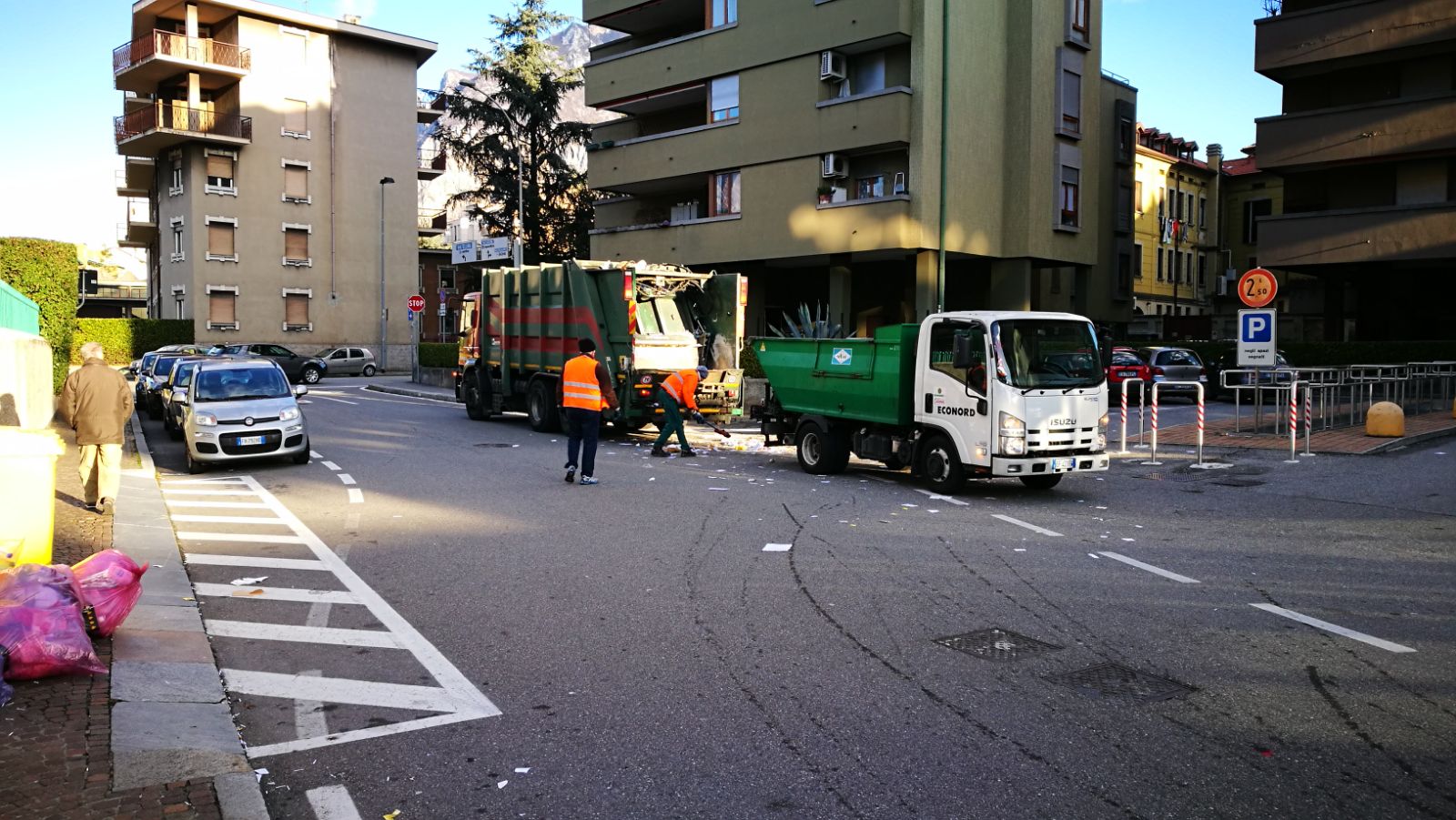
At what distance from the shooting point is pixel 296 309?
175 feet

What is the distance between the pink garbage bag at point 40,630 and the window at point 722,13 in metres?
31.3

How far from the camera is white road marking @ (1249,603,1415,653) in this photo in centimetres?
657

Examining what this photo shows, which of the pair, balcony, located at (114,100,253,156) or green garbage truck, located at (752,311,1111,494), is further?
balcony, located at (114,100,253,156)

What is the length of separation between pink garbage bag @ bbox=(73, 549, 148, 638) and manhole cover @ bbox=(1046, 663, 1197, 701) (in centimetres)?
532

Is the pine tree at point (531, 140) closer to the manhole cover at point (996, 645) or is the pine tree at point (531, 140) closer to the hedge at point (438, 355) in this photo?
the hedge at point (438, 355)

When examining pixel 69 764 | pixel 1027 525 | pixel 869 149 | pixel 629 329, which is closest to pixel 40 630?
pixel 69 764

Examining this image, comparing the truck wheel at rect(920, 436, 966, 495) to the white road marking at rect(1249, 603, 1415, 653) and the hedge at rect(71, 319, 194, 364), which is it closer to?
the white road marking at rect(1249, 603, 1415, 653)

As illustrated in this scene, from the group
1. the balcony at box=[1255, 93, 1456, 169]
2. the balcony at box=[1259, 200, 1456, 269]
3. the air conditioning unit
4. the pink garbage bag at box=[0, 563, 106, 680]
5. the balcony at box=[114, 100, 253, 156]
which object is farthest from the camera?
the balcony at box=[114, 100, 253, 156]

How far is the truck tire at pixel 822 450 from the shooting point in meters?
15.1

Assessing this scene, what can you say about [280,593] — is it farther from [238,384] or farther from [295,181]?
[295,181]

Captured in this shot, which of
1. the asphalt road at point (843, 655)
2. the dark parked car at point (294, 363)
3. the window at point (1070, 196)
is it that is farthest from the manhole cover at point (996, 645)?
the dark parked car at point (294, 363)

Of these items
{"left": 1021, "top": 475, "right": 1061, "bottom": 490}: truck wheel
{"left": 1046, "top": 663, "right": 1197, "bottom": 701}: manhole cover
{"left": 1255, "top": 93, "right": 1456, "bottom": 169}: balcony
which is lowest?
{"left": 1046, "top": 663, "right": 1197, "bottom": 701}: manhole cover

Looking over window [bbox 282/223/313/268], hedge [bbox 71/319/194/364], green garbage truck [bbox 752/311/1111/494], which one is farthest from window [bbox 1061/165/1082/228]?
hedge [bbox 71/319/194/364]

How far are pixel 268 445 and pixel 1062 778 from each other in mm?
14099
